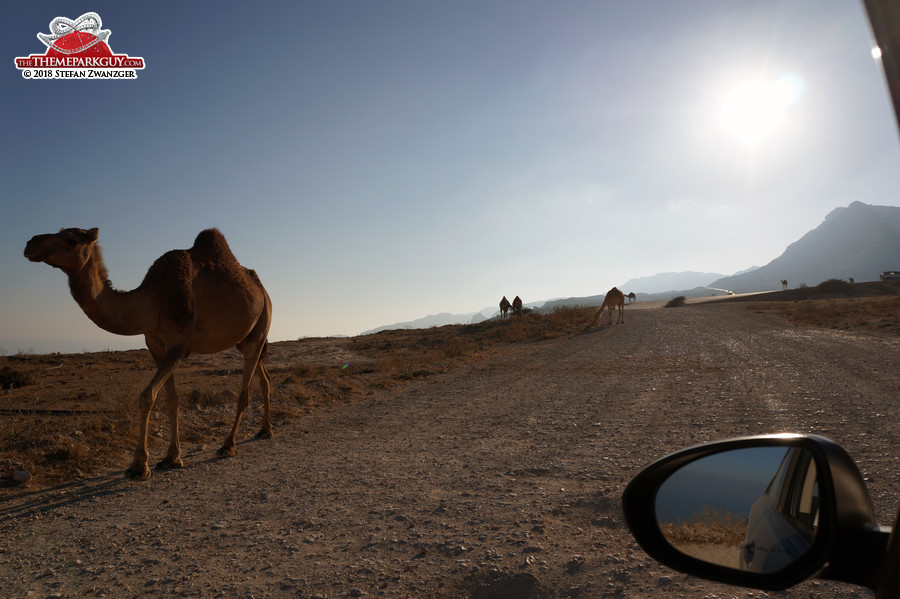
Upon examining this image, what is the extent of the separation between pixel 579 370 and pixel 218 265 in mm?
8966

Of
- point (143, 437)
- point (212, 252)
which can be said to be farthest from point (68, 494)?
point (212, 252)

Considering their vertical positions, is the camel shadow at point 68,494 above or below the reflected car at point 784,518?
below

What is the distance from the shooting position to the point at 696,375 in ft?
34.1

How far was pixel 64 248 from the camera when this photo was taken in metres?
5.09

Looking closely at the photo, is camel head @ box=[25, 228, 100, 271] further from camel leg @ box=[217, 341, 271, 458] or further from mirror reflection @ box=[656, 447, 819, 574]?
mirror reflection @ box=[656, 447, 819, 574]

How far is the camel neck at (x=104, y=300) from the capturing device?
5336mm

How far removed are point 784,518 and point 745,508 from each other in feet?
0.64

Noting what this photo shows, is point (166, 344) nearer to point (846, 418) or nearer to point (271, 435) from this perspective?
point (271, 435)

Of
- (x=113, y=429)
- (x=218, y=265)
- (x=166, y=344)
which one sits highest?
(x=218, y=265)

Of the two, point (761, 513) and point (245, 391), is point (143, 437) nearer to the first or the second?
point (245, 391)

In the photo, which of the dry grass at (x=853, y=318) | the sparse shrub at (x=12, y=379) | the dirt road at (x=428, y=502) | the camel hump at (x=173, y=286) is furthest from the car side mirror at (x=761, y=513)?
the dry grass at (x=853, y=318)

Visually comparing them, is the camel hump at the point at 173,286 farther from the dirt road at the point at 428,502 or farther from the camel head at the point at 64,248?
the dirt road at the point at 428,502

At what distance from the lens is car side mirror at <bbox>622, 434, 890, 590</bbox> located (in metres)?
1.14

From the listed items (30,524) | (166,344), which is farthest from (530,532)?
(166,344)
